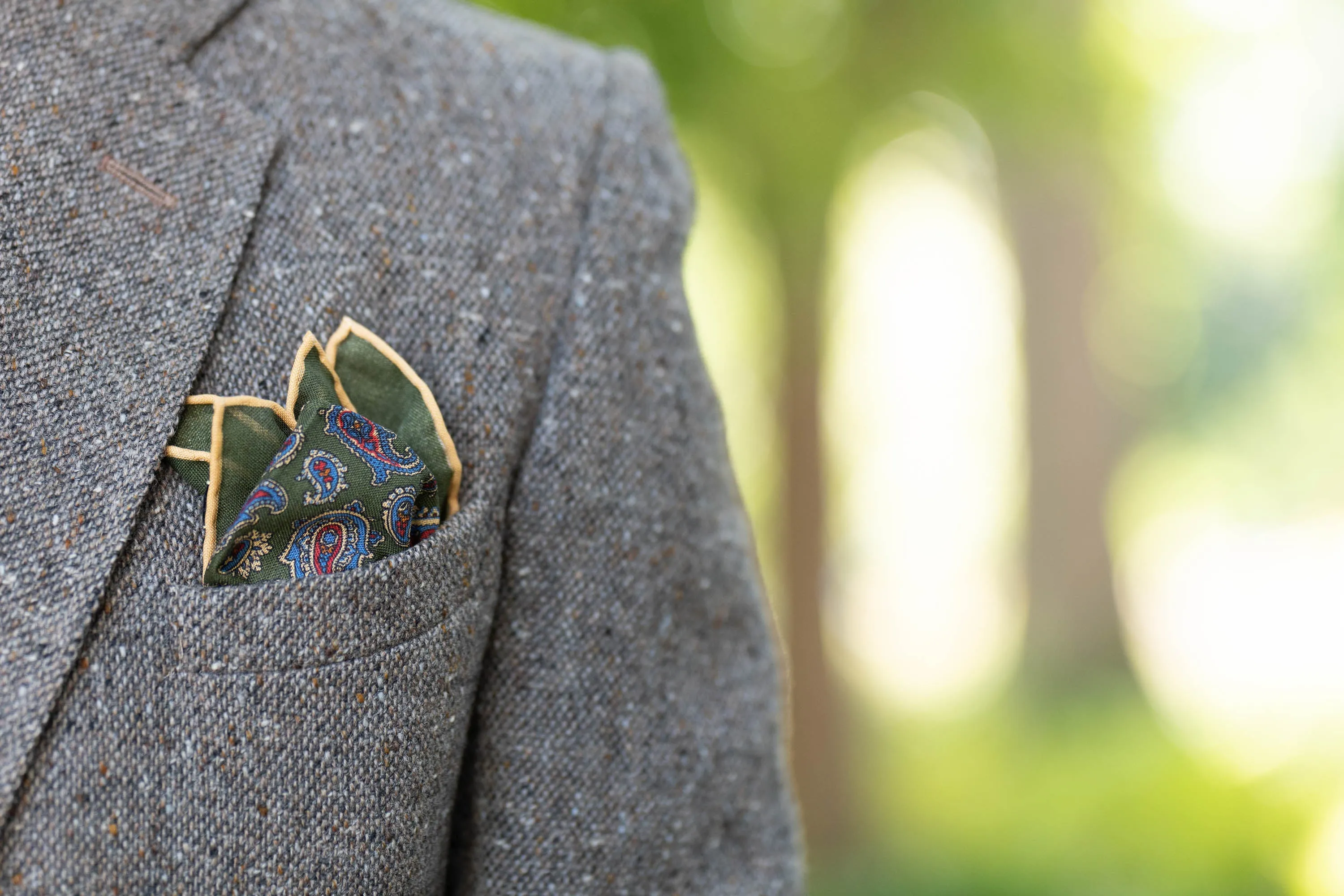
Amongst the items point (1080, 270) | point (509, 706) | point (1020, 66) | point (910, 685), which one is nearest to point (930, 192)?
point (1080, 270)

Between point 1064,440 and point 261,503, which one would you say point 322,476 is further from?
point 1064,440

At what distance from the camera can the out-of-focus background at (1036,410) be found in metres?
2.79

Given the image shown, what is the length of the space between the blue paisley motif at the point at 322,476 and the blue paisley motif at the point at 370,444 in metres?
0.01

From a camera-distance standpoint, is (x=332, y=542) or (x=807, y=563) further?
(x=807, y=563)

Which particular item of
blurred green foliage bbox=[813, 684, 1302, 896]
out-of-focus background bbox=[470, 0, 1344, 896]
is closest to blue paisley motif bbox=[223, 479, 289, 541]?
out-of-focus background bbox=[470, 0, 1344, 896]

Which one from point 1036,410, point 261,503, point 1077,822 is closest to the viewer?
point 261,503

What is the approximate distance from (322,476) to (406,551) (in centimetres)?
7

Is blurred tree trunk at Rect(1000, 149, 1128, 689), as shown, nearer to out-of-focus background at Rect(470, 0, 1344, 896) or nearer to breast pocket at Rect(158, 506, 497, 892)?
out-of-focus background at Rect(470, 0, 1344, 896)

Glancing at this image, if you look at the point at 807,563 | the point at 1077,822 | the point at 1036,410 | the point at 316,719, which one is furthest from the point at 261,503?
the point at 1036,410

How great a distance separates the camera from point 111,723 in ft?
2.02

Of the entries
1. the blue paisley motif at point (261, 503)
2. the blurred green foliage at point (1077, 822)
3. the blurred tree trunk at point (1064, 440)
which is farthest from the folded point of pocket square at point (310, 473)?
the blurred tree trunk at point (1064, 440)

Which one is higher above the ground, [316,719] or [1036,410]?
[316,719]

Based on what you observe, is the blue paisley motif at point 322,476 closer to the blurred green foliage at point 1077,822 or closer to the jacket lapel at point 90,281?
the jacket lapel at point 90,281

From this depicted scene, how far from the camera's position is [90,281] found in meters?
0.66
